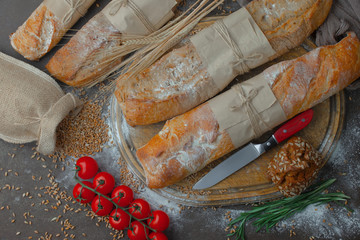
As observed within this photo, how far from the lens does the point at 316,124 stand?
2496mm

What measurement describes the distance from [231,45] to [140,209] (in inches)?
50.6

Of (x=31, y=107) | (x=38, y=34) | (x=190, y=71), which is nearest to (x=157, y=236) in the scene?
(x=190, y=71)

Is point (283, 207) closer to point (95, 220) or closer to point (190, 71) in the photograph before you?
point (190, 71)

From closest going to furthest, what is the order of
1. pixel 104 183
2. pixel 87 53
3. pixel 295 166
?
pixel 295 166 < pixel 104 183 < pixel 87 53

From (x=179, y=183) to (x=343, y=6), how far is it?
1675 mm

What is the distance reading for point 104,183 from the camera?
2.44 metres

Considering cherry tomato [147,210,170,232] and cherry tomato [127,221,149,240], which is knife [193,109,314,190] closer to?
cherry tomato [147,210,170,232]

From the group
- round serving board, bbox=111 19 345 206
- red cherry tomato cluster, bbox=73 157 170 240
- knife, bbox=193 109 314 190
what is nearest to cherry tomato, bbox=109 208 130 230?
red cherry tomato cluster, bbox=73 157 170 240

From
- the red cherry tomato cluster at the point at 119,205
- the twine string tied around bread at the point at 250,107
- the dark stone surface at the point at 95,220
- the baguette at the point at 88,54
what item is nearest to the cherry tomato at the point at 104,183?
the red cherry tomato cluster at the point at 119,205

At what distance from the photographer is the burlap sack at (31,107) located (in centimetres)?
250

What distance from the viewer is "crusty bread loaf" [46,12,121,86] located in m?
2.53

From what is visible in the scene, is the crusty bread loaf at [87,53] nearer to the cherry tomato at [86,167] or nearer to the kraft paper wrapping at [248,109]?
the cherry tomato at [86,167]

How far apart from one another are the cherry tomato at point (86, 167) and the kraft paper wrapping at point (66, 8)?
1.03 meters

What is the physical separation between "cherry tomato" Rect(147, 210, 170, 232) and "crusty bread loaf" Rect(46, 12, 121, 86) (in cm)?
113
